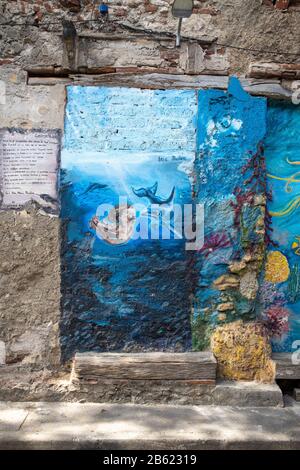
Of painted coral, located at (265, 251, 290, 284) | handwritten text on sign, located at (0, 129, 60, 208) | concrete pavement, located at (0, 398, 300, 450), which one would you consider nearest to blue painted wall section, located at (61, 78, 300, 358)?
handwritten text on sign, located at (0, 129, 60, 208)

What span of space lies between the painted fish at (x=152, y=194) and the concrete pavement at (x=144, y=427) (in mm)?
1626

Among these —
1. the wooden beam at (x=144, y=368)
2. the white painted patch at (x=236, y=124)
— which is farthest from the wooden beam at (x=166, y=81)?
the wooden beam at (x=144, y=368)

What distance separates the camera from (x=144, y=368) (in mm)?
3953

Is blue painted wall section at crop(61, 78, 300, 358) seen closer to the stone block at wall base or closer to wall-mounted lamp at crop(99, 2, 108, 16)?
the stone block at wall base

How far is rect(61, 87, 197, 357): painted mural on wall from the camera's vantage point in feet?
13.4

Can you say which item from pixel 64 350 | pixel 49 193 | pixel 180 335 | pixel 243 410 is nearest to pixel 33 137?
pixel 49 193

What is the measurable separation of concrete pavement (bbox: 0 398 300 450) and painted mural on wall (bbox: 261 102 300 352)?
73cm

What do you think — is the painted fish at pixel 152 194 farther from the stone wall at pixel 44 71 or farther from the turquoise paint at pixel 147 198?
the stone wall at pixel 44 71

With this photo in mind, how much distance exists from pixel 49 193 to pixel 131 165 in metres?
0.71

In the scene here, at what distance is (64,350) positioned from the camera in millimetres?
4098

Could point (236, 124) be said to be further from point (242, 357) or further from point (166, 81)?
point (242, 357)

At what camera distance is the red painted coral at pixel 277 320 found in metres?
4.39

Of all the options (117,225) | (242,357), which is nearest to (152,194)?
(117,225)

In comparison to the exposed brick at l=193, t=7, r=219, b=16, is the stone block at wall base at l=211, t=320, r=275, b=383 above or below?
below
